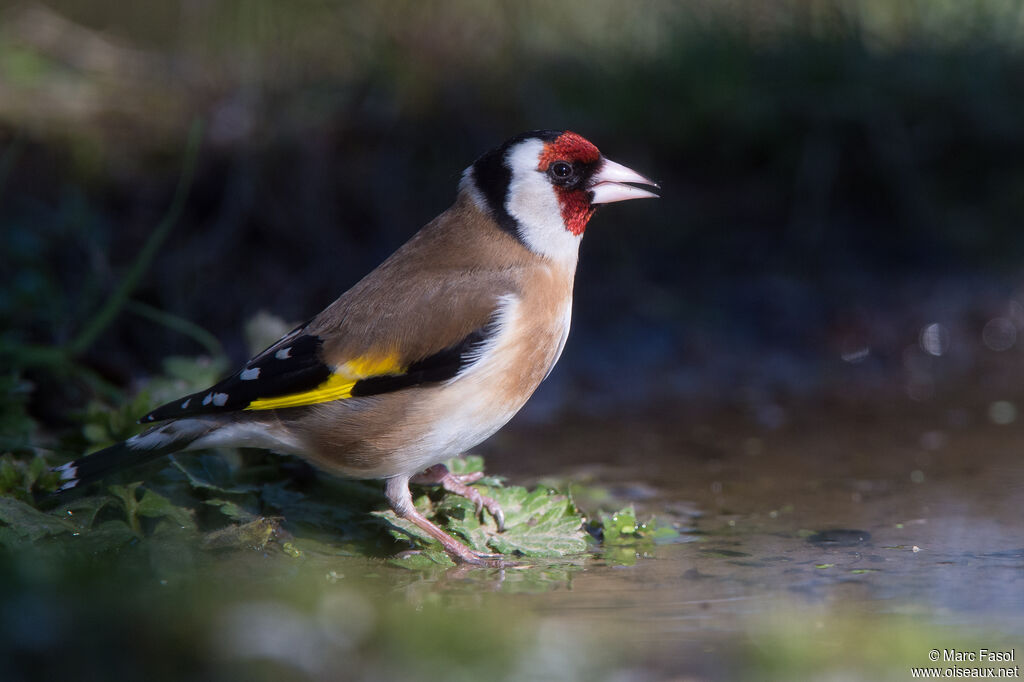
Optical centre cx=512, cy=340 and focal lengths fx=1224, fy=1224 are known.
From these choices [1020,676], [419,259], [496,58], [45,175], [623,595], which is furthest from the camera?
[496,58]

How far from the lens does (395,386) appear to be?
4.07 m

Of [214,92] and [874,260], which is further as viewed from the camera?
[214,92]

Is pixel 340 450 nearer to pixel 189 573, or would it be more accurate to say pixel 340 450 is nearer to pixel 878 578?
pixel 189 573

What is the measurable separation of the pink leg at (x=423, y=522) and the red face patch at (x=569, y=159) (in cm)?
114

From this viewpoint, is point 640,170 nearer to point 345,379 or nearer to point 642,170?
point 642,170

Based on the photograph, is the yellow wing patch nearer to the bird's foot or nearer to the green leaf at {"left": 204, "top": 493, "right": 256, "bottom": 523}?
the green leaf at {"left": 204, "top": 493, "right": 256, "bottom": 523}

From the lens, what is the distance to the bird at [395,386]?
13.2 ft

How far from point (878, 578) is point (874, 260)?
3.65 meters

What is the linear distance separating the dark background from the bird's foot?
1.72 m

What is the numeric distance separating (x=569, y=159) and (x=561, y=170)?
0.16 ft

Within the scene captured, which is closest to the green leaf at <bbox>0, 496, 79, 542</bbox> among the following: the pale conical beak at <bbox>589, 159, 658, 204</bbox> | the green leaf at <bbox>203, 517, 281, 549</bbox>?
the green leaf at <bbox>203, 517, 281, 549</bbox>

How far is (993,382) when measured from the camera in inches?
237

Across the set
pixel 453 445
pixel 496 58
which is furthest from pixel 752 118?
pixel 453 445

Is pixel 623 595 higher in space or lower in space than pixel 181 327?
lower
